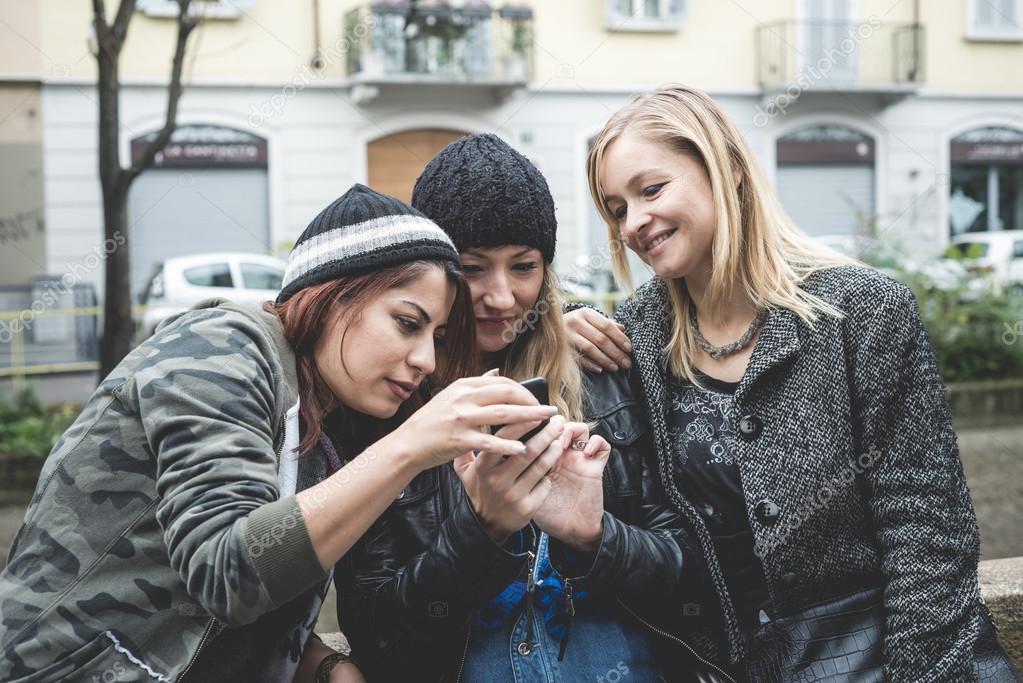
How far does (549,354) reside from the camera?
8.11 ft

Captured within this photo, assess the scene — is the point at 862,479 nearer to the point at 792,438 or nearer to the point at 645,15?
the point at 792,438

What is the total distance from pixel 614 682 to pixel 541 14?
16.7 meters

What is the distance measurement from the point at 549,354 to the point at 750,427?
20.0 inches

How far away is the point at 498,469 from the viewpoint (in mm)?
1897

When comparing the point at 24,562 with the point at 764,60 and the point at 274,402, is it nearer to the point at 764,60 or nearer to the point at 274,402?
the point at 274,402

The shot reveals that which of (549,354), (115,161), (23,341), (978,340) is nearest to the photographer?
(549,354)

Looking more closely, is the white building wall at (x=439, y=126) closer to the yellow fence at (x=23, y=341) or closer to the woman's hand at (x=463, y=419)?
the yellow fence at (x=23, y=341)

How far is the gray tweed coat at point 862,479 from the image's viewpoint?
6.84 feet

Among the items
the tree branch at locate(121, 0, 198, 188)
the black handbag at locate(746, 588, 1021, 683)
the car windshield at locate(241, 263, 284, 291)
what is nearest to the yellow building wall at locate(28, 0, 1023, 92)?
the car windshield at locate(241, 263, 284, 291)

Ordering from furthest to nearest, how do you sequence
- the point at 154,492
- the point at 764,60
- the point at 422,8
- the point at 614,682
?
1. the point at 764,60
2. the point at 422,8
3. the point at 614,682
4. the point at 154,492

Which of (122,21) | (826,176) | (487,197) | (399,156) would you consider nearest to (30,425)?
(122,21)

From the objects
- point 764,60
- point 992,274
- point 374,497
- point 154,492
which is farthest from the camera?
point 764,60

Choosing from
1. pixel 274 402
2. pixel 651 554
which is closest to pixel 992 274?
pixel 651 554

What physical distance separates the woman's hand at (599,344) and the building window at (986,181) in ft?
63.3
